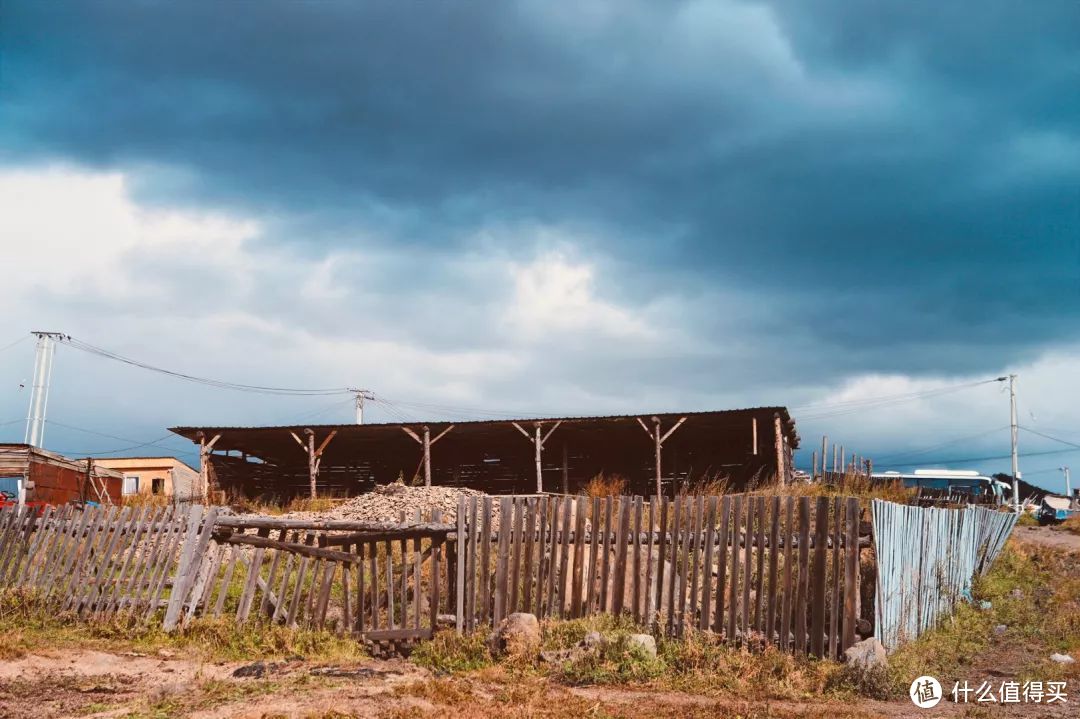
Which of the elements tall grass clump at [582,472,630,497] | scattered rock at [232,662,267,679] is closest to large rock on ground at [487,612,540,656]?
scattered rock at [232,662,267,679]

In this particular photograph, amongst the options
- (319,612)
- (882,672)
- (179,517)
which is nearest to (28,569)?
(179,517)

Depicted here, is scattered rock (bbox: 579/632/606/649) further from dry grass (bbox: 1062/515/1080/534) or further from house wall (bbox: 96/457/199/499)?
house wall (bbox: 96/457/199/499)

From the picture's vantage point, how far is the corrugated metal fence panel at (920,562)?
8562mm

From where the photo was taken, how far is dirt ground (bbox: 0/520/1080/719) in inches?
242

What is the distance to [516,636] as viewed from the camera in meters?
8.09

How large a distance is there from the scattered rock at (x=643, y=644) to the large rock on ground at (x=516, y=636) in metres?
0.92

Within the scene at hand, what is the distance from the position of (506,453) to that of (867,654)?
2450 cm

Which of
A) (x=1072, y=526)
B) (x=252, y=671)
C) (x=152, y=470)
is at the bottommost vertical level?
(x=252, y=671)

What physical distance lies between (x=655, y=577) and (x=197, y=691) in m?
4.58

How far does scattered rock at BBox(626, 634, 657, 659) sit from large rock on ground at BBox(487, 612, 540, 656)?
0.92 meters

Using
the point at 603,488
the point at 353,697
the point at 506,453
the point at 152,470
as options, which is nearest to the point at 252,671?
the point at 353,697

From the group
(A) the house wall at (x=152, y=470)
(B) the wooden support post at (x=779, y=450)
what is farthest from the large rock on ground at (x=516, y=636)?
(A) the house wall at (x=152, y=470)

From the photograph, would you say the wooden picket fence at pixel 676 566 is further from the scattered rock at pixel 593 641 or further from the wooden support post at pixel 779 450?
the wooden support post at pixel 779 450

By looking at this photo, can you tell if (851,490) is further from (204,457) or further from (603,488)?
(204,457)
